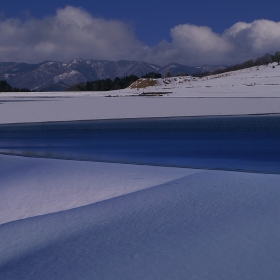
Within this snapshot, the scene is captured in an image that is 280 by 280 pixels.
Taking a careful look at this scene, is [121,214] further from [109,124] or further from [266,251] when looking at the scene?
[109,124]

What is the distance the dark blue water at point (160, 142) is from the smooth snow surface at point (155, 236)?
1967mm

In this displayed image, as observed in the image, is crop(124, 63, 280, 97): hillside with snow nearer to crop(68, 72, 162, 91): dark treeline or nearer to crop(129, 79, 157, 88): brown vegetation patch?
crop(129, 79, 157, 88): brown vegetation patch

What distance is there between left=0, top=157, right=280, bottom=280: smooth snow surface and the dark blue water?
1.97m

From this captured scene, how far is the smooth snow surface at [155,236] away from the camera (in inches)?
133

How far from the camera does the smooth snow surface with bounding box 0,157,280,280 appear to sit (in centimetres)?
337

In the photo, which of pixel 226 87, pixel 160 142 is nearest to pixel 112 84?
pixel 226 87

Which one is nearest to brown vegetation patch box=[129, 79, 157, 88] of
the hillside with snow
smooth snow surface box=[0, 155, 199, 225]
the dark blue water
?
the hillside with snow

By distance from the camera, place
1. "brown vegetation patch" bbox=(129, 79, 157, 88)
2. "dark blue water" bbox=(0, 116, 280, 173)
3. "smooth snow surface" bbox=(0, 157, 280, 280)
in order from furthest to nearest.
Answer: "brown vegetation patch" bbox=(129, 79, 157, 88) → "dark blue water" bbox=(0, 116, 280, 173) → "smooth snow surface" bbox=(0, 157, 280, 280)

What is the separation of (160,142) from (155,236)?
640cm

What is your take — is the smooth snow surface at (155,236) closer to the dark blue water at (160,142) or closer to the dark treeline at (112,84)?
the dark blue water at (160,142)

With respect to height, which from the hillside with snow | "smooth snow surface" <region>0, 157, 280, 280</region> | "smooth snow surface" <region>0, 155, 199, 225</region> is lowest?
"smooth snow surface" <region>0, 157, 280, 280</region>

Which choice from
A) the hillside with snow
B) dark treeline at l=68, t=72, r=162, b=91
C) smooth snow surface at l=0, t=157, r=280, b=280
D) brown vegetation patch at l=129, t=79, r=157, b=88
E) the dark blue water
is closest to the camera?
smooth snow surface at l=0, t=157, r=280, b=280

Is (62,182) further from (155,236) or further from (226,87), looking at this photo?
(226,87)

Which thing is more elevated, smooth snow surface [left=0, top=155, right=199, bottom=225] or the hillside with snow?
the hillside with snow
